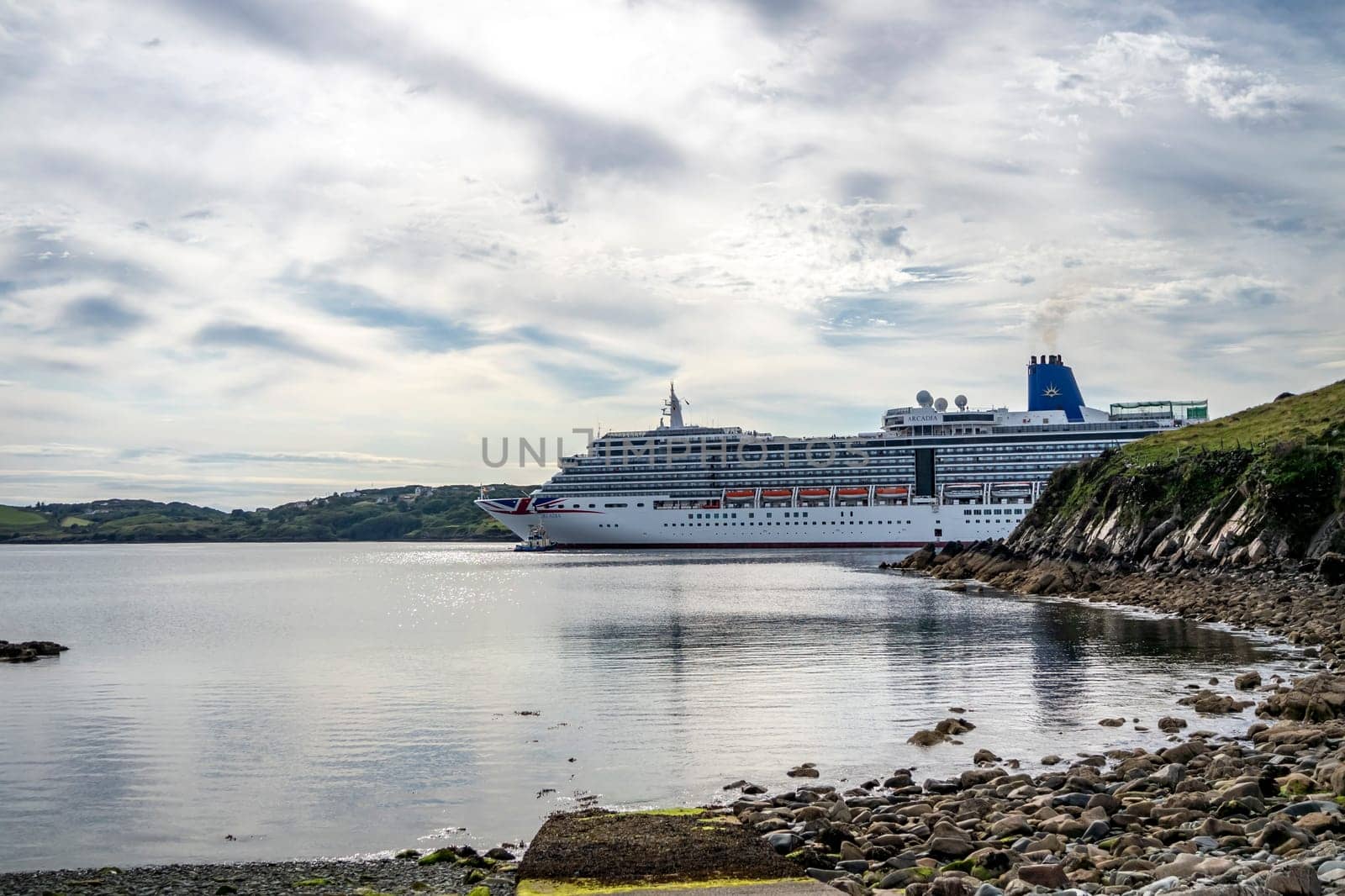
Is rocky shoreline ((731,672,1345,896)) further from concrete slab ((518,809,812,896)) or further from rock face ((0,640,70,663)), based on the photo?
rock face ((0,640,70,663))

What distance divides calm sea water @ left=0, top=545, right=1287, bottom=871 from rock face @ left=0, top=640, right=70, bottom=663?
0.81m

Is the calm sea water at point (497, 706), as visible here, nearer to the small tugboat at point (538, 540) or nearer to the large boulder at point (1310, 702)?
the large boulder at point (1310, 702)

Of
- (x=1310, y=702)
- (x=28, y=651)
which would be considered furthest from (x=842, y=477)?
(x=1310, y=702)

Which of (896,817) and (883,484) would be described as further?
(883,484)

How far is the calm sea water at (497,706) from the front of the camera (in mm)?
13625

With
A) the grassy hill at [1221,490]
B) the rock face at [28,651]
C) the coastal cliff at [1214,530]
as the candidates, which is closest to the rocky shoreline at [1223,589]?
the coastal cliff at [1214,530]

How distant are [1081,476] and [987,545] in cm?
716

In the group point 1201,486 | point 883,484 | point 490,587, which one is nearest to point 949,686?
point 1201,486

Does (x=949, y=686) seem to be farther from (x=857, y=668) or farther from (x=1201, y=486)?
(x=1201, y=486)

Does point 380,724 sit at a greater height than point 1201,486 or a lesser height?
lesser

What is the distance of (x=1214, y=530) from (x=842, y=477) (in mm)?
61922

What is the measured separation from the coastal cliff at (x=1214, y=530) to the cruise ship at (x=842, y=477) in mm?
33618

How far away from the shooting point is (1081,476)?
6731 centimetres

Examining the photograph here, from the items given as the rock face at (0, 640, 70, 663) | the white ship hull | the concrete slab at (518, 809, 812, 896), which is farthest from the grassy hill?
the rock face at (0, 640, 70, 663)
